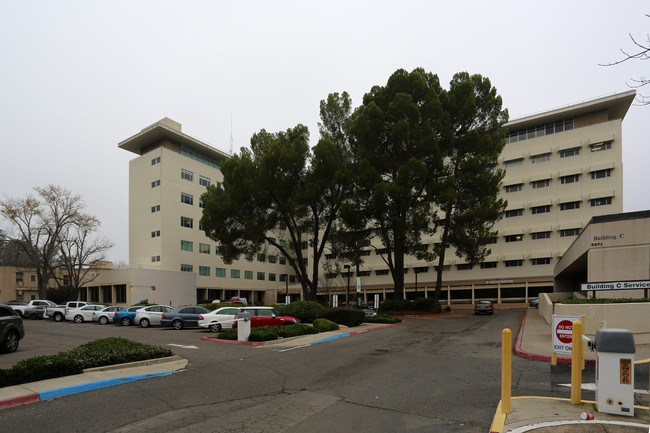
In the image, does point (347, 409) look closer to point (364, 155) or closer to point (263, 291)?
point (364, 155)

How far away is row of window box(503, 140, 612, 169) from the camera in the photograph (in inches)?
2196

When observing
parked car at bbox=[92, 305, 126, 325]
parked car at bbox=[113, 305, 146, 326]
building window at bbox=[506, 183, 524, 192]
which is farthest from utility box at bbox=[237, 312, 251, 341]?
building window at bbox=[506, 183, 524, 192]

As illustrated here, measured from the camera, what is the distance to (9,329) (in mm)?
14242

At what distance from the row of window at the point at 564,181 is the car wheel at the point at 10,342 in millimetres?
60673

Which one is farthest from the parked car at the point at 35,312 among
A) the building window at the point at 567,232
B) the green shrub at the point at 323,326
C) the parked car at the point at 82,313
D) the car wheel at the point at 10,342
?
the building window at the point at 567,232

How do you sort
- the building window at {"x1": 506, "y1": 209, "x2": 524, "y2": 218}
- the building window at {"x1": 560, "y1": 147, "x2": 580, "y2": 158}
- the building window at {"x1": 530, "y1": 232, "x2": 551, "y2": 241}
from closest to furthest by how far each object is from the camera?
the building window at {"x1": 560, "y1": 147, "x2": 580, "y2": 158} → the building window at {"x1": 530, "y1": 232, "x2": 551, "y2": 241} → the building window at {"x1": 506, "y1": 209, "x2": 524, "y2": 218}

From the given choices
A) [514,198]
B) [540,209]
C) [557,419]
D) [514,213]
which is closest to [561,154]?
[540,209]

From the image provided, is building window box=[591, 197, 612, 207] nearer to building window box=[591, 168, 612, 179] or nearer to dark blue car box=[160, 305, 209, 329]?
building window box=[591, 168, 612, 179]

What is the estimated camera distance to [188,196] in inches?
2421

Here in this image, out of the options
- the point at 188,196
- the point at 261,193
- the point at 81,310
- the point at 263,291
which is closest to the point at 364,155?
the point at 261,193

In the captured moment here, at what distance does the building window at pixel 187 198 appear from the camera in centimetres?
6049

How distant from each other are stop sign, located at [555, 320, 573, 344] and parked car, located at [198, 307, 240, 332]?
16674 mm

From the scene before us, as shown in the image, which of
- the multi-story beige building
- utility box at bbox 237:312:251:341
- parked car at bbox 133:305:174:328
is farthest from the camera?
the multi-story beige building

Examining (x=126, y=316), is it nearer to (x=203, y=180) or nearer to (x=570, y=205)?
(x=203, y=180)
